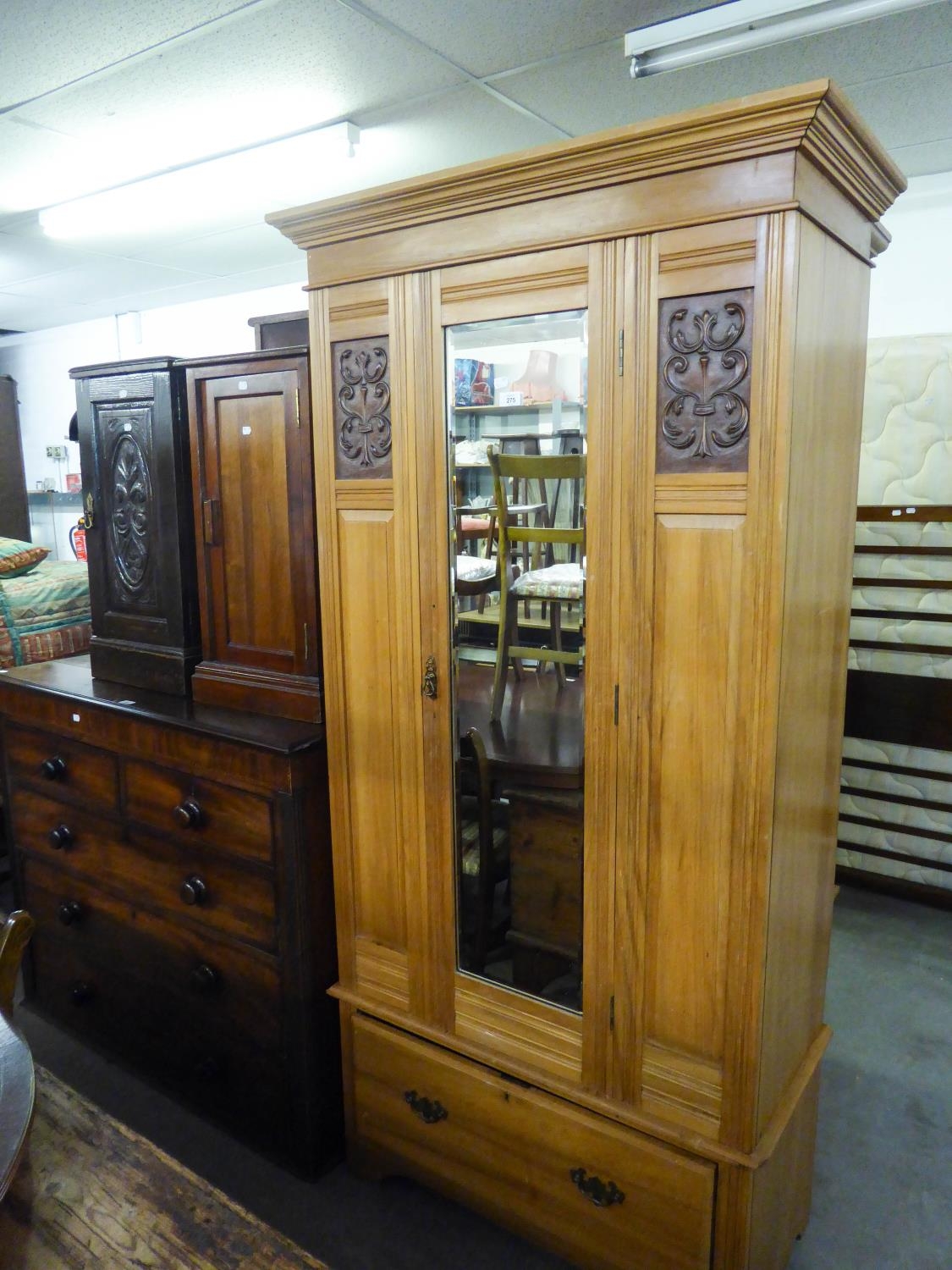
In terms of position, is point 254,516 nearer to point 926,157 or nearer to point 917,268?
point 926,157

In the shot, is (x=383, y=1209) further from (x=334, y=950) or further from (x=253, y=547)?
(x=253, y=547)

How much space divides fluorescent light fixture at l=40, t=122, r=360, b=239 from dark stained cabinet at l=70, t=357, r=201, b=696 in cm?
94

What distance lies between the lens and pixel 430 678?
69.4 inches

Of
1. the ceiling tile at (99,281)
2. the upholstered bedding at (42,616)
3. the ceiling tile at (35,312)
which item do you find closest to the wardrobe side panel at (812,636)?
the upholstered bedding at (42,616)

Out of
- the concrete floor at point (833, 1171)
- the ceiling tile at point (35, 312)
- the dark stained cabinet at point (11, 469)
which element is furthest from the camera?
the dark stained cabinet at point (11, 469)

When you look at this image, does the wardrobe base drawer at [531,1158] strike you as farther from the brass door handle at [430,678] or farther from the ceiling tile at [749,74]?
the ceiling tile at [749,74]

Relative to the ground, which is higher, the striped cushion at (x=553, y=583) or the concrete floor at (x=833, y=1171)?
Result: the striped cushion at (x=553, y=583)

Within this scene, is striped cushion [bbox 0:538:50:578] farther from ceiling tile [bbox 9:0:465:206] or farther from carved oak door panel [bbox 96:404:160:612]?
ceiling tile [bbox 9:0:465:206]

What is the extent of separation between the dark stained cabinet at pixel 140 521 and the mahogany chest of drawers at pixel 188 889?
121mm

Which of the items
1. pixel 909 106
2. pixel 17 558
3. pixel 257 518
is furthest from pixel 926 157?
pixel 17 558

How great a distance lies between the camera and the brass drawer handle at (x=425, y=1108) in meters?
1.92

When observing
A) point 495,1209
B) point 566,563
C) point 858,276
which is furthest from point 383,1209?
point 858,276

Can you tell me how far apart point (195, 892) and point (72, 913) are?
0.62m

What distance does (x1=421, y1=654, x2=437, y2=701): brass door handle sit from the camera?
5.77 feet
